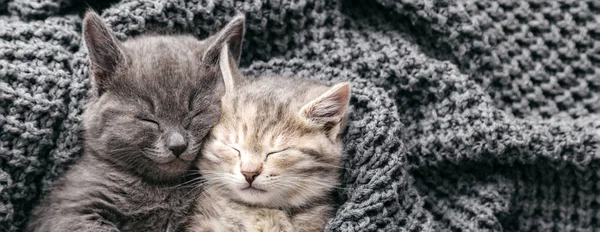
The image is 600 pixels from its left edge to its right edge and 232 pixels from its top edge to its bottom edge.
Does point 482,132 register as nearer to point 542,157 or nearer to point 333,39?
point 542,157

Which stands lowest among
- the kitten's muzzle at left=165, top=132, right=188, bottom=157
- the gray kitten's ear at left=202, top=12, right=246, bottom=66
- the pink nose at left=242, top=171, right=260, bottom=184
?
the pink nose at left=242, top=171, right=260, bottom=184

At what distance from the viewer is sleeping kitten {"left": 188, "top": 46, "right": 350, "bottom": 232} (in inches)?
47.1

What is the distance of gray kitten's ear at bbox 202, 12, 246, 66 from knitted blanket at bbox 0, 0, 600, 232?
0.32ft

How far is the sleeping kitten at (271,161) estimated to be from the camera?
1.20 meters

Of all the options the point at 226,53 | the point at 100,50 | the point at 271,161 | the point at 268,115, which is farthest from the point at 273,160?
the point at 100,50

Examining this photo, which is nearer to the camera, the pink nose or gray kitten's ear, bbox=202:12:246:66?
the pink nose

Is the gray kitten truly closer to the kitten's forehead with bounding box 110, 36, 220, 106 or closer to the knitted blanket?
the kitten's forehead with bounding box 110, 36, 220, 106

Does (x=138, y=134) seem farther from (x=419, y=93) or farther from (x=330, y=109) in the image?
(x=419, y=93)

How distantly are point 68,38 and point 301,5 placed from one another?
1.83ft

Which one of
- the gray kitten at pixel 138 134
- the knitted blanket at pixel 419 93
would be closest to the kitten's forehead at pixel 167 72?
the gray kitten at pixel 138 134

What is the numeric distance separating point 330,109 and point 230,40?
304mm

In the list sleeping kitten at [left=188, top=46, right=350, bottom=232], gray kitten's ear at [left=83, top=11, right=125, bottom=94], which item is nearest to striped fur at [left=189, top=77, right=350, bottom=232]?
sleeping kitten at [left=188, top=46, right=350, bottom=232]

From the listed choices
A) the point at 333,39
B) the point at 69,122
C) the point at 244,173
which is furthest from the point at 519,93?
the point at 69,122

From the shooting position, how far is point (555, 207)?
56.2 inches
